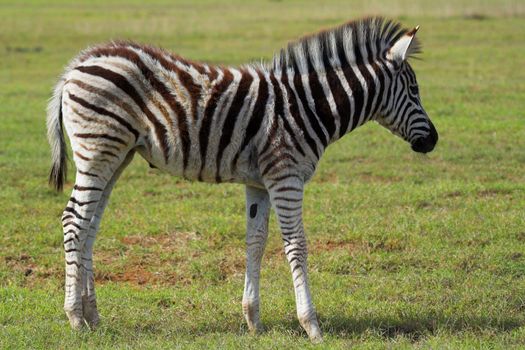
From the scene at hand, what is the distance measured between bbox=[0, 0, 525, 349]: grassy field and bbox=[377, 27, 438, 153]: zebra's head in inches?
55.2

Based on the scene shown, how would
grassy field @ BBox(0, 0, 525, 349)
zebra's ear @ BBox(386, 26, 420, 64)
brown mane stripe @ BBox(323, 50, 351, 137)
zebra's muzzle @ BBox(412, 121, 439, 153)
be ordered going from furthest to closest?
zebra's muzzle @ BBox(412, 121, 439, 153)
zebra's ear @ BBox(386, 26, 420, 64)
brown mane stripe @ BBox(323, 50, 351, 137)
grassy field @ BBox(0, 0, 525, 349)

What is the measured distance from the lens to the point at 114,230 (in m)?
9.55

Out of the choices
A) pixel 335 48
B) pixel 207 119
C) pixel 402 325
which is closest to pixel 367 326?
pixel 402 325

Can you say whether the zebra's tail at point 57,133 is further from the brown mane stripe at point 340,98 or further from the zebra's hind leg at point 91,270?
the brown mane stripe at point 340,98

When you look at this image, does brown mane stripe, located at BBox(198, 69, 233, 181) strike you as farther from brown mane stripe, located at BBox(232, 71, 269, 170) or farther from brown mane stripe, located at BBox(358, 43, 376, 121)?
brown mane stripe, located at BBox(358, 43, 376, 121)

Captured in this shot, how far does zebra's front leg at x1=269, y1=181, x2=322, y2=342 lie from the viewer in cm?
650

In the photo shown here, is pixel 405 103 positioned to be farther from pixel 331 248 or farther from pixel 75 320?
pixel 75 320

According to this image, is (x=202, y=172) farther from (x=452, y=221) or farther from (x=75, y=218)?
(x=452, y=221)

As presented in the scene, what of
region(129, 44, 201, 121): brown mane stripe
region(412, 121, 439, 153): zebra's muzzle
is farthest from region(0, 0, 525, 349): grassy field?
region(129, 44, 201, 121): brown mane stripe

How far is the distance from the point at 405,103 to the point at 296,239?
1.51 metres

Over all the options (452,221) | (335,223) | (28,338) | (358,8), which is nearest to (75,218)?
(28,338)

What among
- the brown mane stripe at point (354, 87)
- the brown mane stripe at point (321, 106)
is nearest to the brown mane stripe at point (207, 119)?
the brown mane stripe at point (321, 106)

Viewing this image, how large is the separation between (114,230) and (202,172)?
312 cm

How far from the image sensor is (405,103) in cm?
715
